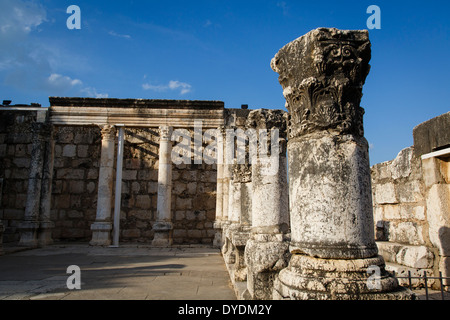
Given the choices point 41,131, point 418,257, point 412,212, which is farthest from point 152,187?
point 418,257

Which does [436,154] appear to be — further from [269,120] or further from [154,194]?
[154,194]

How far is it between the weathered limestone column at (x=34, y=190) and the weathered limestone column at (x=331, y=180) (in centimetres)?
1073

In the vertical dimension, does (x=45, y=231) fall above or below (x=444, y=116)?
below

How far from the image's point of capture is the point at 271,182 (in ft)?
14.9

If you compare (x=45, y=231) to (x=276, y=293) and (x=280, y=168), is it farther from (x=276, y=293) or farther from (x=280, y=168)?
(x=276, y=293)

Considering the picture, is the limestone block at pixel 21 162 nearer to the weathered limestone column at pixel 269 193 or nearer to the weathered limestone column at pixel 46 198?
the weathered limestone column at pixel 46 198

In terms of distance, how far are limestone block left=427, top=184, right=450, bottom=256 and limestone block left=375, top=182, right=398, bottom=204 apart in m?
0.95

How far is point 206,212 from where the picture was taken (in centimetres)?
1358

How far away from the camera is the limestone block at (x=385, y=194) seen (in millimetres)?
6373

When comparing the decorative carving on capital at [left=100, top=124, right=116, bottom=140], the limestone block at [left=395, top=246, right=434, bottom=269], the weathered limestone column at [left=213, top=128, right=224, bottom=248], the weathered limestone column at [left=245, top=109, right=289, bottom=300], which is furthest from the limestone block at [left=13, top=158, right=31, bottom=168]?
the limestone block at [left=395, top=246, right=434, bottom=269]

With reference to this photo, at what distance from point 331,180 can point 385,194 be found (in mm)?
4475

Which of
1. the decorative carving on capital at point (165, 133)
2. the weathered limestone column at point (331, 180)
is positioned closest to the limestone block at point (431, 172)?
the weathered limestone column at point (331, 180)
